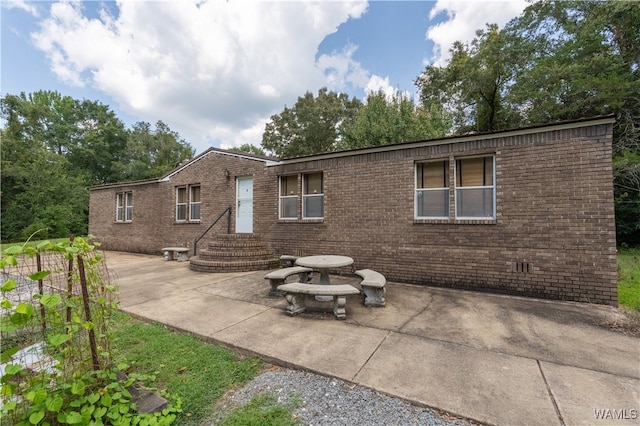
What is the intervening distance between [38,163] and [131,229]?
16.0 meters

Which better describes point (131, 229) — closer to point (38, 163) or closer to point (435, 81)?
point (38, 163)

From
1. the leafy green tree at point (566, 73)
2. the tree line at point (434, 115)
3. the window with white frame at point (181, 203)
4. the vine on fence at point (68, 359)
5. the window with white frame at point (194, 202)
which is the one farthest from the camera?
the tree line at point (434, 115)

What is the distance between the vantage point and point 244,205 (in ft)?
31.2

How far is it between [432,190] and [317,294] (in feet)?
13.2

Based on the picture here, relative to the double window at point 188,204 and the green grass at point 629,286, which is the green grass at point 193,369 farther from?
the double window at point 188,204

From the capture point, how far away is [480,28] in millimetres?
16406

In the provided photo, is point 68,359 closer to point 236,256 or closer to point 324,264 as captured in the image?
point 324,264

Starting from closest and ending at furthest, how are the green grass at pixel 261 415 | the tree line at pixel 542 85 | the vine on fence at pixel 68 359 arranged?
1. the vine on fence at pixel 68 359
2. the green grass at pixel 261 415
3. the tree line at pixel 542 85

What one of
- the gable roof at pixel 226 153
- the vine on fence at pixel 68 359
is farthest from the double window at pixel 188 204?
the vine on fence at pixel 68 359

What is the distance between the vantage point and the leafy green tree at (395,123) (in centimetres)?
1691

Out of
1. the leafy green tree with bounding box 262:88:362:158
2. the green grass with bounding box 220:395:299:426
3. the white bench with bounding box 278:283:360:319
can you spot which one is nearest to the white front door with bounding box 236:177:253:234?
the white bench with bounding box 278:283:360:319

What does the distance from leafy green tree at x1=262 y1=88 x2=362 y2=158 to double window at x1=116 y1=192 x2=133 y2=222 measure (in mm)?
15045

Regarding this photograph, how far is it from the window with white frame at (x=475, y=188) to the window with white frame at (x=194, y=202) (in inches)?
374

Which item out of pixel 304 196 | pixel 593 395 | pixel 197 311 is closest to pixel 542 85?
pixel 304 196
